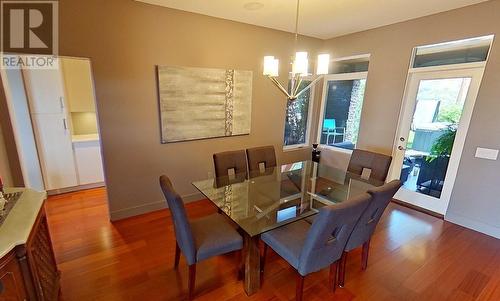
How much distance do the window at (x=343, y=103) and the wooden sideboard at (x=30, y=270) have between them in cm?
430

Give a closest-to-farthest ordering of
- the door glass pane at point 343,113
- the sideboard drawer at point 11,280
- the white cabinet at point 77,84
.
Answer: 1. the sideboard drawer at point 11,280
2. the white cabinet at point 77,84
3. the door glass pane at point 343,113

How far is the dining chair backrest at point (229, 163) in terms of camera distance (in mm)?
2658

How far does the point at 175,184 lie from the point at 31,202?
1.83 meters

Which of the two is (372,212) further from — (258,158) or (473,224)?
(473,224)

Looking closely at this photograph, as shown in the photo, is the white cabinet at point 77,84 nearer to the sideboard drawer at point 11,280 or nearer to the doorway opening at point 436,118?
the sideboard drawer at point 11,280

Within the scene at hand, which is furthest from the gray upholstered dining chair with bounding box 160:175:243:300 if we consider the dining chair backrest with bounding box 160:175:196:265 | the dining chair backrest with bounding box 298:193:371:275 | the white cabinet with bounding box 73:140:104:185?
the white cabinet with bounding box 73:140:104:185

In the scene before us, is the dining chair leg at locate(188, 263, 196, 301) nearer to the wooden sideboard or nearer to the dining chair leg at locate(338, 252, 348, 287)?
the wooden sideboard

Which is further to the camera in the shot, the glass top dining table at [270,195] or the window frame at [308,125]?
the window frame at [308,125]

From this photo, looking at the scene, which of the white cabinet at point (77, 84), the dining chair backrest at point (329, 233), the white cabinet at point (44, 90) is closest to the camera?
the dining chair backrest at point (329, 233)

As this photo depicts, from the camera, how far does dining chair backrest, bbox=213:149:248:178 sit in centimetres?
266

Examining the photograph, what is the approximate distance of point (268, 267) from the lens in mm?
2170

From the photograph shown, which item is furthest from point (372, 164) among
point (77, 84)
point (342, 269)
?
point (77, 84)

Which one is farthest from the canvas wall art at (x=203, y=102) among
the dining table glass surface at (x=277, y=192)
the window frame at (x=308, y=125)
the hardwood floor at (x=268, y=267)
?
the hardwood floor at (x=268, y=267)

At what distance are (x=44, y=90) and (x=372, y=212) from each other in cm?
443
